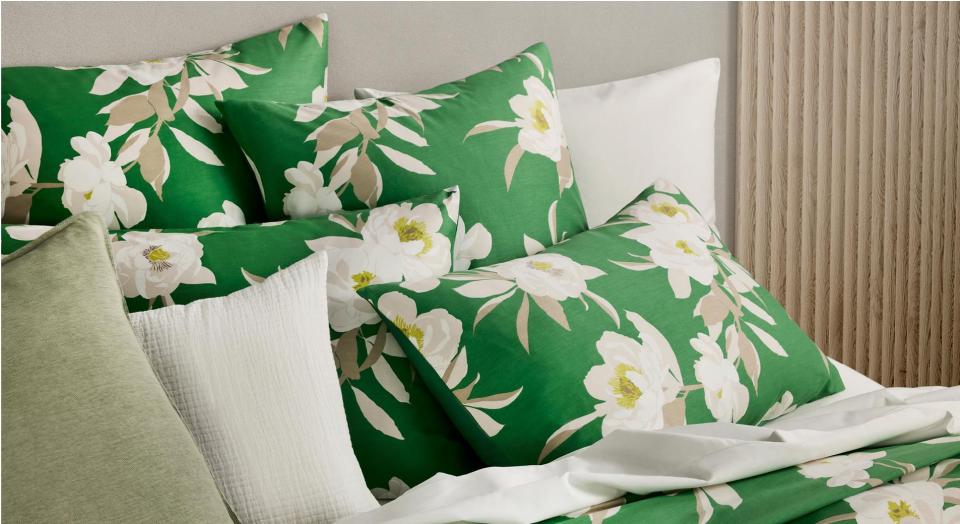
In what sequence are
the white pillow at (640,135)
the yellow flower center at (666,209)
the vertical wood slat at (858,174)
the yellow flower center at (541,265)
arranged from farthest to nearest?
the vertical wood slat at (858,174)
the white pillow at (640,135)
the yellow flower center at (666,209)
the yellow flower center at (541,265)

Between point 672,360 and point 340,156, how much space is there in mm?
588

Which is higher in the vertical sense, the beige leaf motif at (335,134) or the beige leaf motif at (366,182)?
the beige leaf motif at (335,134)

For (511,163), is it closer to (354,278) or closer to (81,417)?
(354,278)

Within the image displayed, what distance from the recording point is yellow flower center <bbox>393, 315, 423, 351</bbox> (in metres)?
1.10

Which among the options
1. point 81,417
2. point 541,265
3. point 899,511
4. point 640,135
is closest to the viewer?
point 81,417

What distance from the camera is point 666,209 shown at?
144cm

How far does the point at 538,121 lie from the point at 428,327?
0.54m

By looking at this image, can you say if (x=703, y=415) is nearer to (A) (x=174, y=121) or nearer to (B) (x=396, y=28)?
(A) (x=174, y=121)

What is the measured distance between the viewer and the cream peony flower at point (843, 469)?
90 centimetres

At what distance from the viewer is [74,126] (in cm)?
130

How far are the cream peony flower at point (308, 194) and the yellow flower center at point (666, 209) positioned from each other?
517mm

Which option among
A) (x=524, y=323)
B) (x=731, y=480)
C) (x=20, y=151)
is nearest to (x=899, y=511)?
(x=731, y=480)

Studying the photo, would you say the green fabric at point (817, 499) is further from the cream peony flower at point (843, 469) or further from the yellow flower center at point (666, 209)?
the yellow flower center at point (666, 209)

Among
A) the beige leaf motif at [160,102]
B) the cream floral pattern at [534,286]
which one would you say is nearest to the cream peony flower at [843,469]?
the cream floral pattern at [534,286]
